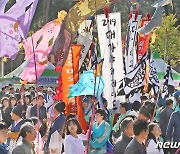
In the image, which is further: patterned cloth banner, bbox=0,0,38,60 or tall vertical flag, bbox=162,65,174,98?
tall vertical flag, bbox=162,65,174,98

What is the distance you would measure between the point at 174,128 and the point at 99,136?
150cm

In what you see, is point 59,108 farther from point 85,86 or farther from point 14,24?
point 14,24

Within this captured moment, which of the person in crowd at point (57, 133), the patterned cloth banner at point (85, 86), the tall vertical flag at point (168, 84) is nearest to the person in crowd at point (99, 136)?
the person in crowd at point (57, 133)

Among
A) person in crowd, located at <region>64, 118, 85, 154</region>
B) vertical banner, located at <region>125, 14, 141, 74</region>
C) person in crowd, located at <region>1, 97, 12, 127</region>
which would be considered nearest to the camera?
person in crowd, located at <region>64, 118, 85, 154</region>

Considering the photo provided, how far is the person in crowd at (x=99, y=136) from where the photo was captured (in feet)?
25.8

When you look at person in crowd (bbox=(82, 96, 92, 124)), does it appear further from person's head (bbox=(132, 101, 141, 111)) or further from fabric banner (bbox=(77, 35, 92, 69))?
person's head (bbox=(132, 101, 141, 111))

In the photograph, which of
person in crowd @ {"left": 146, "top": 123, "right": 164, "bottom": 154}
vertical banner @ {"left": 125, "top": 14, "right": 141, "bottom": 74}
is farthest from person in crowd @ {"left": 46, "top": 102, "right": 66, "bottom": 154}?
vertical banner @ {"left": 125, "top": 14, "right": 141, "bottom": 74}

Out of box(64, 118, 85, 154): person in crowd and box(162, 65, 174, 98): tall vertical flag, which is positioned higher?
box(162, 65, 174, 98): tall vertical flag

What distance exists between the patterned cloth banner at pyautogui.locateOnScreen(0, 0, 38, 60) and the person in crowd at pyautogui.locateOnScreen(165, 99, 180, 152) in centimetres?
276

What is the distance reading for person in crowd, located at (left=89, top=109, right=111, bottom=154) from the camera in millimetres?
7863

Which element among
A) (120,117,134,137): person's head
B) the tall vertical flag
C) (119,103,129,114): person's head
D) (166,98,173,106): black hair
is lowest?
(120,117,134,137): person's head

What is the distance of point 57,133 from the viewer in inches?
331

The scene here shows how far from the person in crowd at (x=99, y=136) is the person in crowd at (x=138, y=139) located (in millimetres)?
1397

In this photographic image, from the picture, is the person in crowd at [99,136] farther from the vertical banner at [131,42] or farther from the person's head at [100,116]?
the vertical banner at [131,42]
